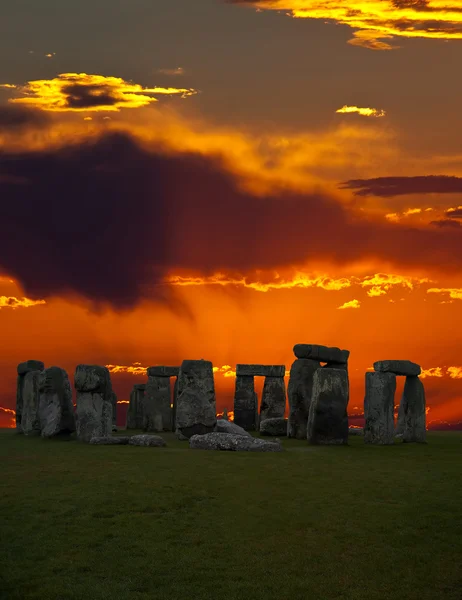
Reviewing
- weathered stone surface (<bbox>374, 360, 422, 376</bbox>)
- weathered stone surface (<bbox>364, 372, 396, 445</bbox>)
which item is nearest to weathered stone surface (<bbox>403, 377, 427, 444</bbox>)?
weathered stone surface (<bbox>374, 360, 422, 376</bbox>)

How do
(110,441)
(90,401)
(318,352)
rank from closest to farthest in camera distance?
(110,441) → (90,401) → (318,352)

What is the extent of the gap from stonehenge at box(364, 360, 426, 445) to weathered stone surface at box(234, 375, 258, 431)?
1070cm

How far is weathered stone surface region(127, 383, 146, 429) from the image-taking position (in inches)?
1501

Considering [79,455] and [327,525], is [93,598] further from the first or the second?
[79,455]

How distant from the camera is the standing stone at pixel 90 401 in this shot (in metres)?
24.3

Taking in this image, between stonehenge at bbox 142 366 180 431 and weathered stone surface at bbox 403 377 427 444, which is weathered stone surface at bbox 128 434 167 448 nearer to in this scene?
weathered stone surface at bbox 403 377 427 444

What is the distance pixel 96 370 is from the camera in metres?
24.4

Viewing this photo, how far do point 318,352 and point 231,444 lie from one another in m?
6.34

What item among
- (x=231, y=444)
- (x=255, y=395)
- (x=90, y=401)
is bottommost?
(x=231, y=444)

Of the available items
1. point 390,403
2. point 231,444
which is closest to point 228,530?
point 231,444

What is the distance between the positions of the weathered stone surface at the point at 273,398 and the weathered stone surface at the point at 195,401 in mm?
9553

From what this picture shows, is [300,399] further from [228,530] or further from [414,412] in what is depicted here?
[228,530]

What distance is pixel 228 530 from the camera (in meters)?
13.3

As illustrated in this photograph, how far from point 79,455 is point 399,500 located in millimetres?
8475
